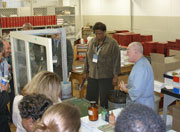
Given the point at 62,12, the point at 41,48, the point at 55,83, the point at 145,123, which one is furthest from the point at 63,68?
the point at 62,12

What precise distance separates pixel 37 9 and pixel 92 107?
7010 millimetres

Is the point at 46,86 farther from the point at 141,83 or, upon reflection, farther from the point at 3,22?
the point at 3,22

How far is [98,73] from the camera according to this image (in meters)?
4.02

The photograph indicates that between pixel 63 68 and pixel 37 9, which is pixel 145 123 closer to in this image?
pixel 63 68

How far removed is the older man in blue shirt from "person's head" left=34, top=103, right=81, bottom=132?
168cm

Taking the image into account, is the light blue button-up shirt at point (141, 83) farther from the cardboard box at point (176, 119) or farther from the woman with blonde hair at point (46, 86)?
the woman with blonde hair at point (46, 86)

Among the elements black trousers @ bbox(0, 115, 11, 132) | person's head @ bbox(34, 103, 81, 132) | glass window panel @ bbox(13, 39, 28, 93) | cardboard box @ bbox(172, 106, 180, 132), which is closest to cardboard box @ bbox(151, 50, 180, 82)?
cardboard box @ bbox(172, 106, 180, 132)

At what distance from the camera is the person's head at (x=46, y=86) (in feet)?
6.35

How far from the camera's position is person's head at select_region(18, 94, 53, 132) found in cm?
160

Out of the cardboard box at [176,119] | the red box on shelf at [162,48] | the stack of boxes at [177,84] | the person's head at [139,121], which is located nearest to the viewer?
the person's head at [139,121]

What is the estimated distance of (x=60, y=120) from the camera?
1.24 metres

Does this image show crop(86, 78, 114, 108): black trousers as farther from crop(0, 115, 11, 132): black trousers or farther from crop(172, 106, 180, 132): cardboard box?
crop(0, 115, 11, 132): black trousers

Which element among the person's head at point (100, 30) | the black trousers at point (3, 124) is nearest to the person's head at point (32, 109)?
the black trousers at point (3, 124)

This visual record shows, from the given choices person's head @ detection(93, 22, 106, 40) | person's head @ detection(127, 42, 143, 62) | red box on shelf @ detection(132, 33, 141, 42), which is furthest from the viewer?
red box on shelf @ detection(132, 33, 141, 42)
